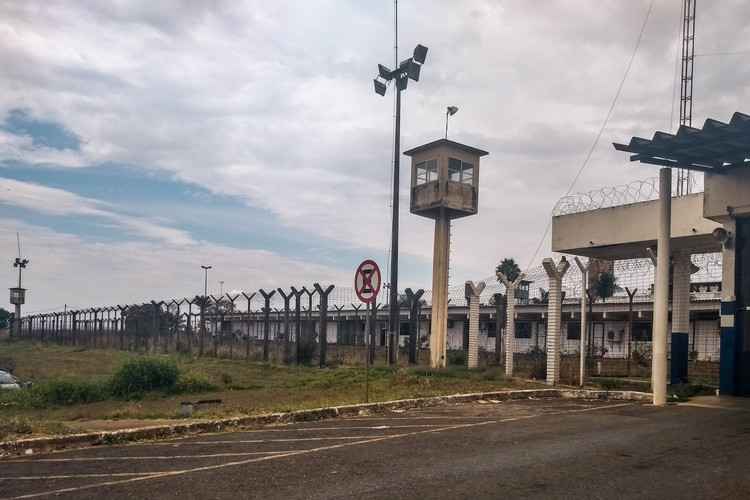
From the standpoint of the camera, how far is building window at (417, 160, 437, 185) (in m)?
26.2

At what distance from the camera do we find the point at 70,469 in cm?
777

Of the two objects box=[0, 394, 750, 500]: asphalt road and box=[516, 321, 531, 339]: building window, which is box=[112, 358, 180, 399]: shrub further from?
box=[516, 321, 531, 339]: building window

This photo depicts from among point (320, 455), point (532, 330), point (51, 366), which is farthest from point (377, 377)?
point (532, 330)

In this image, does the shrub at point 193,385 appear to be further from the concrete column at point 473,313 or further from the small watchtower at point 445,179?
the small watchtower at point 445,179

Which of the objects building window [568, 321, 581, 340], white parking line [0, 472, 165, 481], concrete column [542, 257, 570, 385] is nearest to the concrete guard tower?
concrete column [542, 257, 570, 385]

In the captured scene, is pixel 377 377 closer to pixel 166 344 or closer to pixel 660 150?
pixel 660 150

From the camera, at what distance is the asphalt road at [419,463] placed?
263 inches

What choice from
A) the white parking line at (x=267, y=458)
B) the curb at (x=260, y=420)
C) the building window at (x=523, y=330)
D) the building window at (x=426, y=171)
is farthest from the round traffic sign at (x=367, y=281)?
the building window at (x=523, y=330)

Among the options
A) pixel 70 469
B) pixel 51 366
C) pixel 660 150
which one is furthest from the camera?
pixel 51 366

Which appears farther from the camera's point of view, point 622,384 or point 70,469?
point 622,384

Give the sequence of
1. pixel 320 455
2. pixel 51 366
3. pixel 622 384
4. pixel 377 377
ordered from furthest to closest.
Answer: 1. pixel 51 366
2. pixel 377 377
3. pixel 622 384
4. pixel 320 455

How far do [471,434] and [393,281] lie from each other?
1657 cm

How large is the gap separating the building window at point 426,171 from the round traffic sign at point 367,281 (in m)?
13.5

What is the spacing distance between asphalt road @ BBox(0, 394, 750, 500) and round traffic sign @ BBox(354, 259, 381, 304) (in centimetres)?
228
